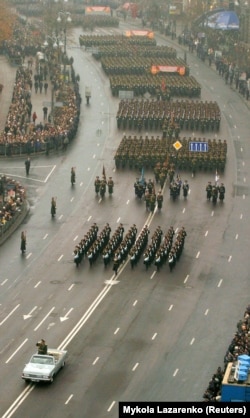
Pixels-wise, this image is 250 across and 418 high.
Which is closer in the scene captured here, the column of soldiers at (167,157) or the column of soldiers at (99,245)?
the column of soldiers at (99,245)

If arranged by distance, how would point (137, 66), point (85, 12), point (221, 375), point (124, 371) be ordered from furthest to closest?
point (85, 12) → point (137, 66) → point (124, 371) → point (221, 375)

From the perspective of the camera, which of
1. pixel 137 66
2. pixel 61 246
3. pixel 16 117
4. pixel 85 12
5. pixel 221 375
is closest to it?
pixel 221 375

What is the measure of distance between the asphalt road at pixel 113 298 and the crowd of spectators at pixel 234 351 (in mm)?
1536

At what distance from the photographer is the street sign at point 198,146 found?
103 m

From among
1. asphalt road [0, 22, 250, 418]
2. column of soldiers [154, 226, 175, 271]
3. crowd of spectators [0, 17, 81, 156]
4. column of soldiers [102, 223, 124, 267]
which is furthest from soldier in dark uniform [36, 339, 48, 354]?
crowd of spectators [0, 17, 81, 156]

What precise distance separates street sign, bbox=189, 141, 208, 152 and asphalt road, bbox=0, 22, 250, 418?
88.1 inches

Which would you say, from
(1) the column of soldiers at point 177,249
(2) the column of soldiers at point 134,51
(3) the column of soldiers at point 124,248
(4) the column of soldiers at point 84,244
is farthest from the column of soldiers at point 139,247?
(2) the column of soldiers at point 134,51

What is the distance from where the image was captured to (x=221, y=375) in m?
59.1

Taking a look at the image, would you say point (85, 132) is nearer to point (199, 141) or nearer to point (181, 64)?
point (199, 141)

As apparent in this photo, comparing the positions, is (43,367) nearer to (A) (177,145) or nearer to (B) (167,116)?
(A) (177,145)

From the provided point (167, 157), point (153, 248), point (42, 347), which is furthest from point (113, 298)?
point (167, 157)

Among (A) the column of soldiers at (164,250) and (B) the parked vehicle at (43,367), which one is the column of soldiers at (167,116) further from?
(B) the parked vehicle at (43,367)

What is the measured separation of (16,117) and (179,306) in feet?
147

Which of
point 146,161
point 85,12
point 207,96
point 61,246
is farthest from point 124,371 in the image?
point 85,12
